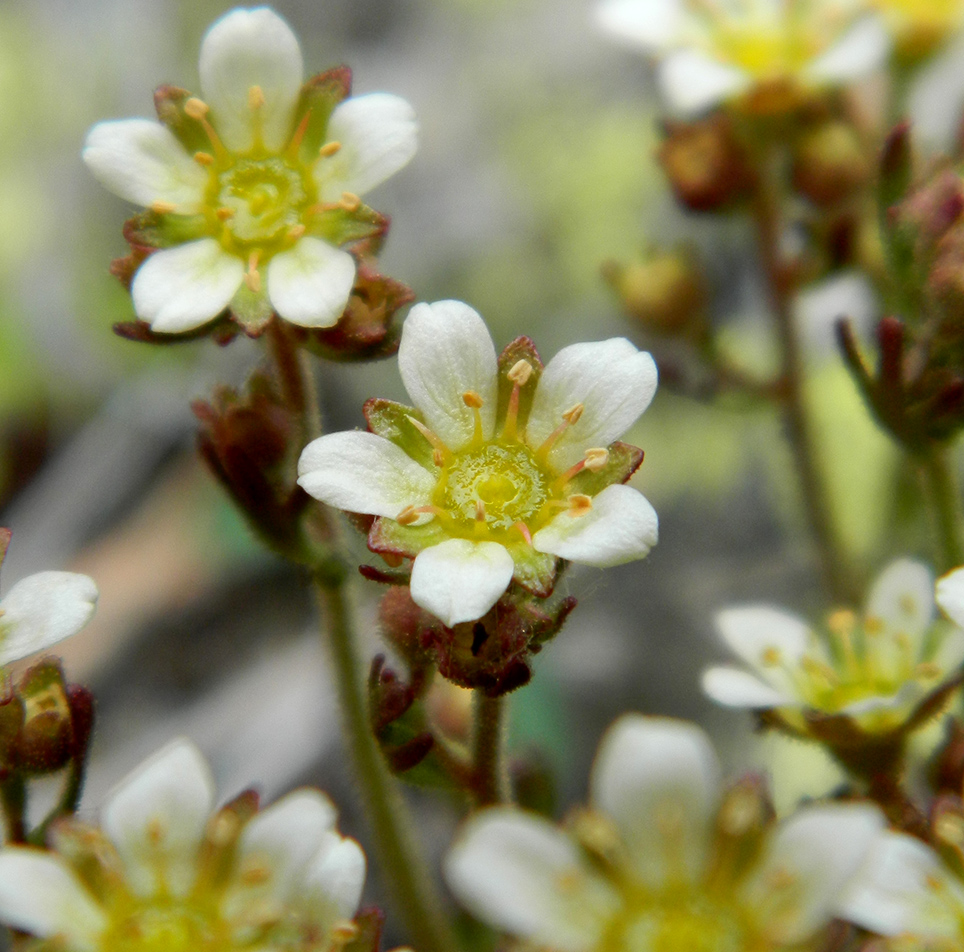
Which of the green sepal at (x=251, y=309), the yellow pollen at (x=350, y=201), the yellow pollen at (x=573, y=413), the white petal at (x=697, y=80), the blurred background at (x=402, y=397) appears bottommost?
the blurred background at (x=402, y=397)

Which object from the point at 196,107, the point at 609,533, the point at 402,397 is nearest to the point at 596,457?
the point at 609,533

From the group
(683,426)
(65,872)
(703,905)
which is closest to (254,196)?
(65,872)

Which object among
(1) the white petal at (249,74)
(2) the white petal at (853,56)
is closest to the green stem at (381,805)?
(1) the white petal at (249,74)

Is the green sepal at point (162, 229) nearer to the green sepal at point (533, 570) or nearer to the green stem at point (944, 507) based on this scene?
the green sepal at point (533, 570)

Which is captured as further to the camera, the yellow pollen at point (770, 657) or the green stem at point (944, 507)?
the green stem at point (944, 507)

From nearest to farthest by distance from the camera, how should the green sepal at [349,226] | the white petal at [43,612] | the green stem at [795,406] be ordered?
1. the white petal at [43,612]
2. the green sepal at [349,226]
3. the green stem at [795,406]

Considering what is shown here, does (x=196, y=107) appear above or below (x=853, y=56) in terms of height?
above

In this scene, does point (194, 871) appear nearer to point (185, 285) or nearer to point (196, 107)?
point (185, 285)
